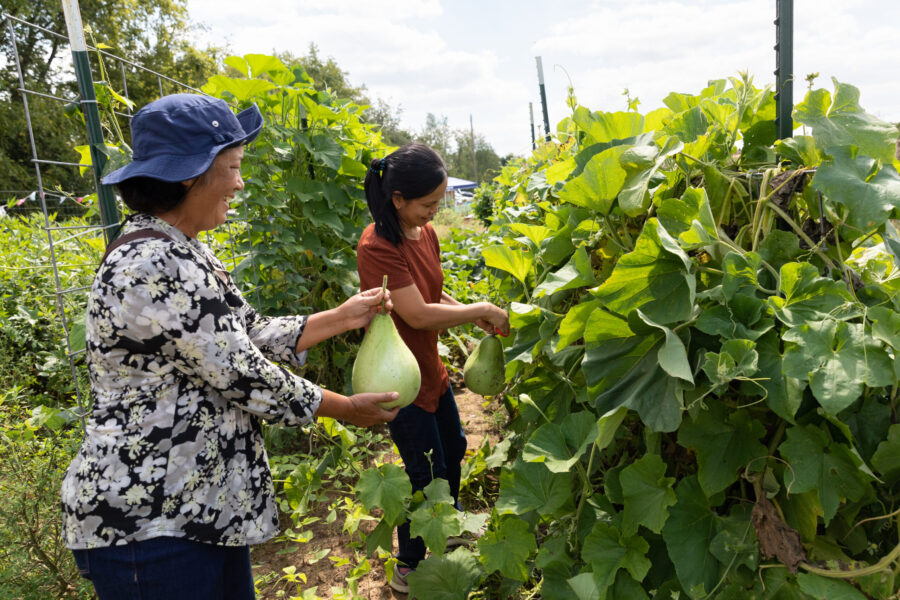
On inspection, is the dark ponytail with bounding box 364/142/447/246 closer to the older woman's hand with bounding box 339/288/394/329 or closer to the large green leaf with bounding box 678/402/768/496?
the older woman's hand with bounding box 339/288/394/329

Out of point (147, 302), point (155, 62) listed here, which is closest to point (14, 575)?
point (147, 302)

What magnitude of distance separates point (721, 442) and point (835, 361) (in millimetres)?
299

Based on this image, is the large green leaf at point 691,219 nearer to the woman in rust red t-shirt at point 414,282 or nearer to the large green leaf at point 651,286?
the large green leaf at point 651,286

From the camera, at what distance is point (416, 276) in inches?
98.7

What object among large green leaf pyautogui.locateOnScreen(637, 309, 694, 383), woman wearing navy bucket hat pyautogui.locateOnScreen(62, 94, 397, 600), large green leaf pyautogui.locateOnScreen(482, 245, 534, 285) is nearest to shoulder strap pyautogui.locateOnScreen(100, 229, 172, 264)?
woman wearing navy bucket hat pyautogui.locateOnScreen(62, 94, 397, 600)

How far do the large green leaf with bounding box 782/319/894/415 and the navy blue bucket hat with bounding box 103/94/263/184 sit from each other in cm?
133

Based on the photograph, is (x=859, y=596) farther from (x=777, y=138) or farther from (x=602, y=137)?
(x=602, y=137)

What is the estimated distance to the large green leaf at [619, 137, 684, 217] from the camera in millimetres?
1266

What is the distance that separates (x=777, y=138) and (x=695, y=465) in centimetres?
78

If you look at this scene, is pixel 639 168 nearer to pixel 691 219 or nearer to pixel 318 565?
pixel 691 219

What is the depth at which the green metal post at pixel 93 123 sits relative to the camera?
7.36ft

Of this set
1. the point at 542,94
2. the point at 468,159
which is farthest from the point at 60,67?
the point at 468,159

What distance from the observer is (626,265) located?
1.16 meters

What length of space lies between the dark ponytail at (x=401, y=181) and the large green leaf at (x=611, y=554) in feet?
4.55
